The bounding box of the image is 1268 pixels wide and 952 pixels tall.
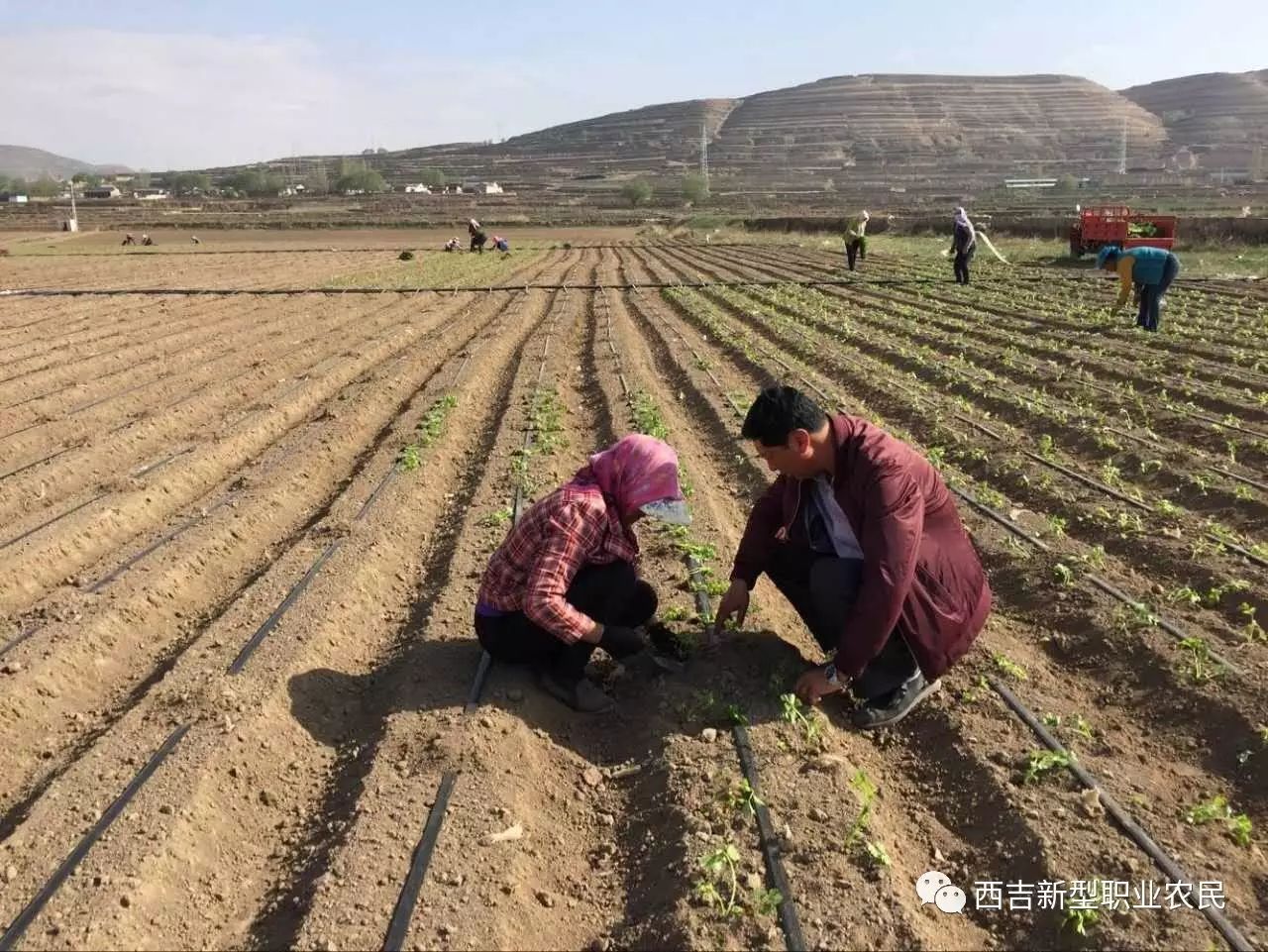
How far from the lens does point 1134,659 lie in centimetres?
429

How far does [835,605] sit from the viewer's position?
369 centimetres

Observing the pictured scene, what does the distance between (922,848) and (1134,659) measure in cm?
169

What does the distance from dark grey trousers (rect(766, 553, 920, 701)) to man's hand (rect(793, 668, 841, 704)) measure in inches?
6.8

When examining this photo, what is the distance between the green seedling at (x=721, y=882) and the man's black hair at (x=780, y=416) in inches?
52.6

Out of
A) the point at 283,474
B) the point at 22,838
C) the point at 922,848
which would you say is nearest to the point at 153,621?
the point at 22,838

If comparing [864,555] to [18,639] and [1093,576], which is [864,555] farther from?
[18,639]

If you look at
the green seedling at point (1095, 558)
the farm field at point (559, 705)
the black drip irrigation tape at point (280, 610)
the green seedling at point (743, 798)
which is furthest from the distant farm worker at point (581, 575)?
the green seedling at point (1095, 558)

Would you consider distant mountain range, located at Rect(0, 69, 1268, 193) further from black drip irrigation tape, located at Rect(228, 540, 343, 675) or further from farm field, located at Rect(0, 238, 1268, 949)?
black drip irrigation tape, located at Rect(228, 540, 343, 675)

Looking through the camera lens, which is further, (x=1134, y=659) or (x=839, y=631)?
(x=1134, y=659)

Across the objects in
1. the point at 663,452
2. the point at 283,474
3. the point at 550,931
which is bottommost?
the point at 550,931

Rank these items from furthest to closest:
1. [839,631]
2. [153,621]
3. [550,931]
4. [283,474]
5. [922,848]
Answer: [283,474] < [153,621] < [839,631] < [922,848] < [550,931]

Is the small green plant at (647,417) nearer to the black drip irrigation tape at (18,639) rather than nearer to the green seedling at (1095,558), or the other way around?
the green seedling at (1095,558)

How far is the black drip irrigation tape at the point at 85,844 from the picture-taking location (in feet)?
9.30

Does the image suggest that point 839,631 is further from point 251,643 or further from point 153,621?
point 153,621
